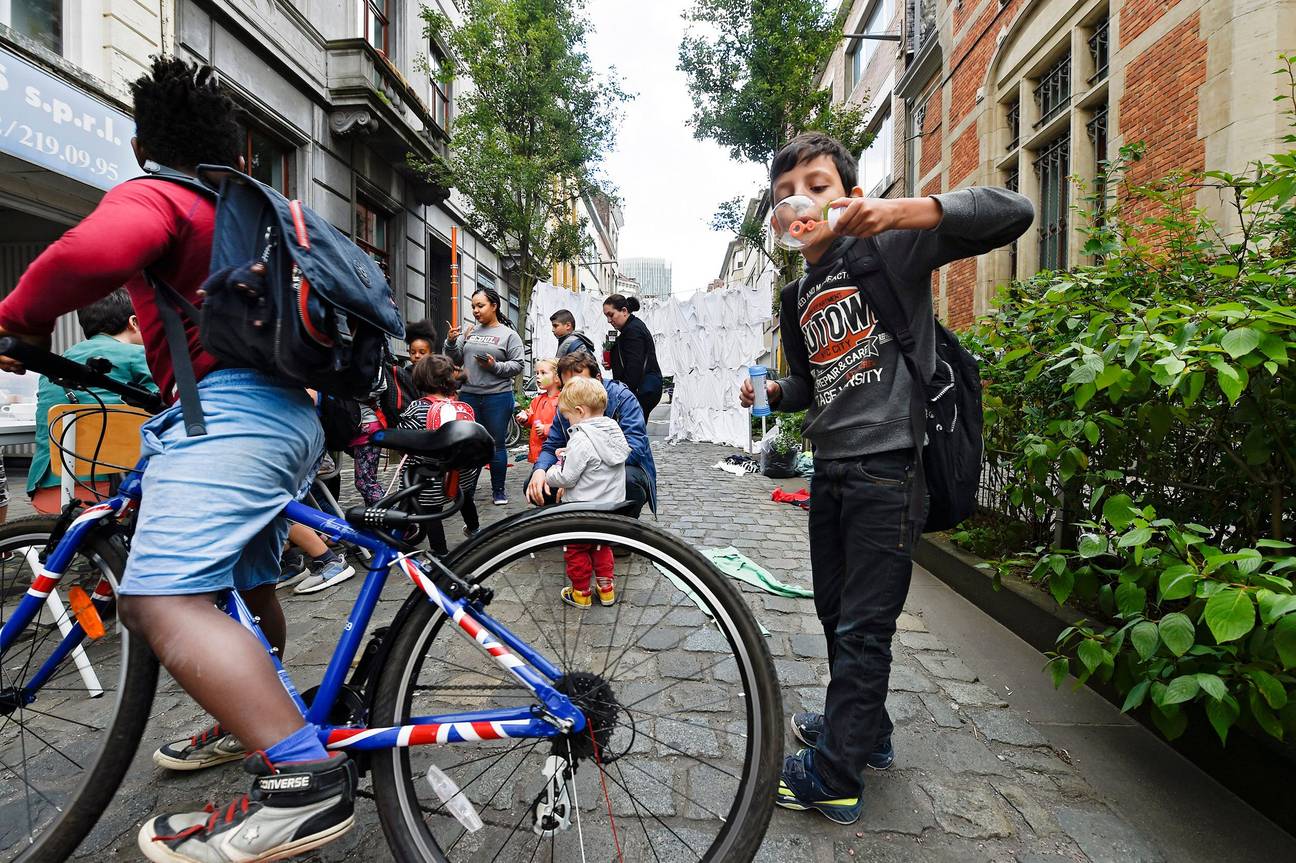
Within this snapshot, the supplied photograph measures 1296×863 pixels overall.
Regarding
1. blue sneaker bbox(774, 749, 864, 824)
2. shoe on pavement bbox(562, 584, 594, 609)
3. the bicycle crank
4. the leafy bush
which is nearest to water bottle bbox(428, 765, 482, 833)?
the bicycle crank

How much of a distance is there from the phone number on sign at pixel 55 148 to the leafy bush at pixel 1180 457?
25.3 ft

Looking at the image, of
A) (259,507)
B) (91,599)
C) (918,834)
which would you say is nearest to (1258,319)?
(918,834)

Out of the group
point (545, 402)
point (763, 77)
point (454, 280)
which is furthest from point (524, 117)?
point (545, 402)

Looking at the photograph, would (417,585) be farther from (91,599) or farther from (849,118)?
(849,118)

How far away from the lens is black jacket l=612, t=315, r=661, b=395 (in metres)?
6.38

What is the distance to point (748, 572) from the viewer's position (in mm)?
4039

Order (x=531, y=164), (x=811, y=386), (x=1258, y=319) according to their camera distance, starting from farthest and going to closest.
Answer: (x=531, y=164)
(x=811, y=386)
(x=1258, y=319)

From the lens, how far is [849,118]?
14039 millimetres

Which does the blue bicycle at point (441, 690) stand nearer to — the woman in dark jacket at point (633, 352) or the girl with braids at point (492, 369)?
the girl with braids at point (492, 369)

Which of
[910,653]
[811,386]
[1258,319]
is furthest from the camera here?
[910,653]

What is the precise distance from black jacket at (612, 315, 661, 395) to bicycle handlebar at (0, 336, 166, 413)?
476 centimetres

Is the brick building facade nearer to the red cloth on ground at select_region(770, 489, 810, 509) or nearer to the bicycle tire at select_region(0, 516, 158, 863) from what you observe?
the red cloth on ground at select_region(770, 489, 810, 509)

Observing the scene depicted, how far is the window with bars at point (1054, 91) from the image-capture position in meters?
8.99

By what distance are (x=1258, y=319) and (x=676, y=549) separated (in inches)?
61.5
